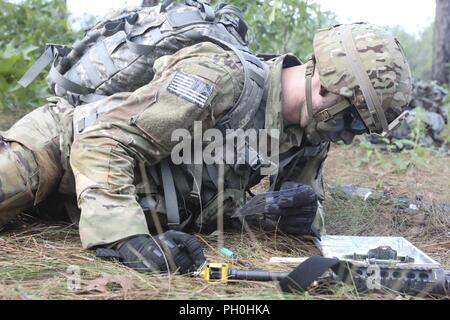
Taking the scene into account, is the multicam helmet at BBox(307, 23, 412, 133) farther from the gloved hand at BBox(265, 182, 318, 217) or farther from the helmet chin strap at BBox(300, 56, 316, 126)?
the gloved hand at BBox(265, 182, 318, 217)

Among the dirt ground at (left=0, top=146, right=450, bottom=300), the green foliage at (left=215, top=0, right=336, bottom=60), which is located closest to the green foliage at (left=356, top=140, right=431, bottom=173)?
the dirt ground at (left=0, top=146, right=450, bottom=300)

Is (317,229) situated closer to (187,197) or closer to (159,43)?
(187,197)

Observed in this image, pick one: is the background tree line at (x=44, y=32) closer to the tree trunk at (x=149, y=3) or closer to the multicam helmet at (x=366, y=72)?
the tree trunk at (x=149, y=3)

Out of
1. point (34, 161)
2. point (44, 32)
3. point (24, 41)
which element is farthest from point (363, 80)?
point (24, 41)

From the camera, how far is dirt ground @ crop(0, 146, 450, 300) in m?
1.99

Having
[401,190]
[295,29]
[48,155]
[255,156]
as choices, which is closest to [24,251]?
[48,155]

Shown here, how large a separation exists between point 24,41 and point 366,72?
3.76 meters

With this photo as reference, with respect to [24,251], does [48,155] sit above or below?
above

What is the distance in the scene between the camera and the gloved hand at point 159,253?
86.6 inches

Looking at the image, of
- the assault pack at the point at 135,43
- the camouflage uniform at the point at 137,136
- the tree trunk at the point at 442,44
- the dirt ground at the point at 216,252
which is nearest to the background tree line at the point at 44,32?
the assault pack at the point at 135,43

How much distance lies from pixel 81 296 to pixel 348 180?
329 cm

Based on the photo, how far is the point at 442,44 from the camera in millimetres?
9883

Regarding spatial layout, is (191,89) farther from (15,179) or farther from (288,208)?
(15,179)

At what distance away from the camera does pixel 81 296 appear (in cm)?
194
